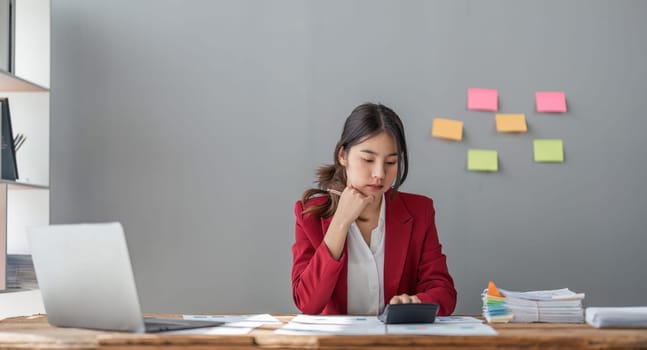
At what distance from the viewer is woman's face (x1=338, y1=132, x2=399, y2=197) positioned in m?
2.09

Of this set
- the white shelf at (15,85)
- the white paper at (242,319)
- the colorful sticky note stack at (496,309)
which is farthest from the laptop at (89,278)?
the white shelf at (15,85)

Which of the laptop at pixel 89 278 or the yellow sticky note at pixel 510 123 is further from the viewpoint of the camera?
the yellow sticky note at pixel 510 123

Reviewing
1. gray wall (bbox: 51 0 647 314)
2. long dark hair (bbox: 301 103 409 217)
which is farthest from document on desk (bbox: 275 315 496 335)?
gray wall (bbox: 51 0 647 314)

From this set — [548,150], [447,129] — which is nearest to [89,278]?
[447,129]

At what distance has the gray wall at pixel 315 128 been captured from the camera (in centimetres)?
266

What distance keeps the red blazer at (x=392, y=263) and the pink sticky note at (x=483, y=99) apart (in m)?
0.55

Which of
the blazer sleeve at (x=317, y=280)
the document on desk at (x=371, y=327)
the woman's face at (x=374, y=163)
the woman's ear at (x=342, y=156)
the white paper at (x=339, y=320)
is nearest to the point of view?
the document on desk at (x=371, y=327)

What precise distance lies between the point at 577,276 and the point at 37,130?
2.02 metres

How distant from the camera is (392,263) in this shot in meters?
2.16

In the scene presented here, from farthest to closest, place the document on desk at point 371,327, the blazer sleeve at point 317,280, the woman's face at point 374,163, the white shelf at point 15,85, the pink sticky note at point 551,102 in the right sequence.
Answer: the pink sticky note at point 551,102 → the white shelf at point 15,85 → the woman's face at point 374,163 → the blazer sleeve at point 317,280 → the document on desk at point 371,327

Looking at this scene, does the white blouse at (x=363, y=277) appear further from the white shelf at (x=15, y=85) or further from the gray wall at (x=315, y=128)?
the white shelf at (x=15, y=85)

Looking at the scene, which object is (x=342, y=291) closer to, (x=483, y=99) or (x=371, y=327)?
(x=371, y=327)

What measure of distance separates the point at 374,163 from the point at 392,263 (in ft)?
0.98

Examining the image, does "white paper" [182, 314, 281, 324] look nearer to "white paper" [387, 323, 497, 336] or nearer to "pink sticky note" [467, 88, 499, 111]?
"white paper" [387, 323, 497, 336]
